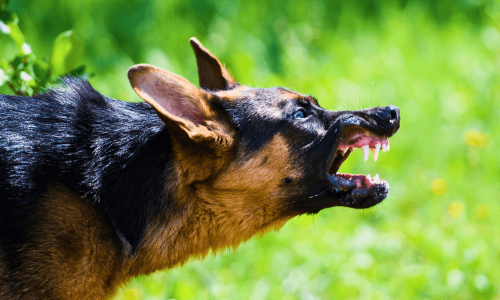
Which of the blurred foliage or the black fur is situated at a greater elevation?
the blurred foliage

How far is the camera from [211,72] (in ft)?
11.9

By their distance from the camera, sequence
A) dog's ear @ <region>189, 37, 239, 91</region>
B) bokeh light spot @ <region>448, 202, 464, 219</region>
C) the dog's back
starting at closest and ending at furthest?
the dog's back → dog's ear @ <region>189, 37, 239, 91</region> → bokeh light spot @ <region>448, 202, 464, 219</region>

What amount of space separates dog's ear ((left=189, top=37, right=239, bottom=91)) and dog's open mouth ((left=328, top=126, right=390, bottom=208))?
87 centimetres

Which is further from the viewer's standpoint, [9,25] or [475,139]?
[475,139]

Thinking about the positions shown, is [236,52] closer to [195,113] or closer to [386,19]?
[386,19]

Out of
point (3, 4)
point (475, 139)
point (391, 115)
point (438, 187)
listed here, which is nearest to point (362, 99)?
point (475, 139)

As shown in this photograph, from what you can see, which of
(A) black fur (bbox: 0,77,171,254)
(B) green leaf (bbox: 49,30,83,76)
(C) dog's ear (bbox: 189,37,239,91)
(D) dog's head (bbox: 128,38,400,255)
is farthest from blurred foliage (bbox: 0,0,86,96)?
(D) dog's head (bbox: 128,38,400,255)

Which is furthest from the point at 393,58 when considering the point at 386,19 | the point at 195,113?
the point at 195,113

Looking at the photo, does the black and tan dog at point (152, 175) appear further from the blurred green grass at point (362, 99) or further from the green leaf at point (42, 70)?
the blurred green grass at point (362, 99)

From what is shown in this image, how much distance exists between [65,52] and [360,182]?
76.9 inches

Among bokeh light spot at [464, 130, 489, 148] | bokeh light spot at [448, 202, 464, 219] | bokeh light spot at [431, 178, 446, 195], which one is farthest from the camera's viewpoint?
bokeh light spot at [464, 130, 489, 148]

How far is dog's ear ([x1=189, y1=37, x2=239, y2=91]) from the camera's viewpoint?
11.8 ft

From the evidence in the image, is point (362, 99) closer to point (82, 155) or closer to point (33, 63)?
point (33, 63)

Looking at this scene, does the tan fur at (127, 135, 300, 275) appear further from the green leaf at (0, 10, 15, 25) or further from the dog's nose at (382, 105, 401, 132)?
the green leaf at (0, 10, 15, 25)
